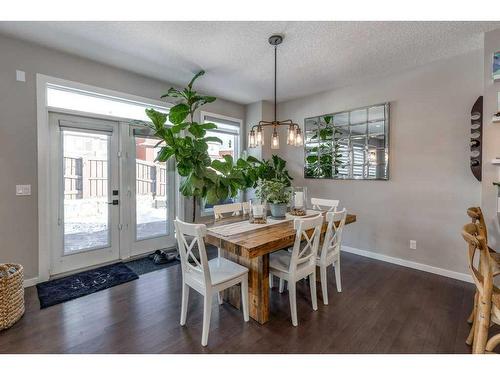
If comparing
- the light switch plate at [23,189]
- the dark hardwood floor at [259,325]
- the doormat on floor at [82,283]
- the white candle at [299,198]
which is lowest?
the dark hardwood floor at [259,325]

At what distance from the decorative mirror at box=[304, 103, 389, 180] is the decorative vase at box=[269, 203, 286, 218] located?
5.81ft

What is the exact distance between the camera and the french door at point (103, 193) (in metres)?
3.13

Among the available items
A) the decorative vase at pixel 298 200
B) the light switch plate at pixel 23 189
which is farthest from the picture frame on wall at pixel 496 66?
the light switch plate at pixel 23 189

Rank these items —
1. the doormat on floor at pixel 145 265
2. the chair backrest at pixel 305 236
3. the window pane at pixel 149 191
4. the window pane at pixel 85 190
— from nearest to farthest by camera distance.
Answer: the chair backrest at pixel 305 236 < the window pane at pixel 85 190 < the doormat on floor at pixel 145 265 < the window pane at pixel 149 191

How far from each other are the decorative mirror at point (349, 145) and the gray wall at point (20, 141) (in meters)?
3.71

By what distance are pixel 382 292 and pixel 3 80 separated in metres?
4.69

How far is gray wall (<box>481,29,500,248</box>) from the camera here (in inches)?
99.5

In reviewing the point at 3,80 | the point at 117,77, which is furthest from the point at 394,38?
the point at 3,80

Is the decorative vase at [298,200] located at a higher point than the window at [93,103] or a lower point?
lower

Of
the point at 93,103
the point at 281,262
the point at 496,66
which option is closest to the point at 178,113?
the point at 93,103

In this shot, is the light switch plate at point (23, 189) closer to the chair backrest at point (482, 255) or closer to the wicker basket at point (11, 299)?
the wicker basket at point (11, 299)

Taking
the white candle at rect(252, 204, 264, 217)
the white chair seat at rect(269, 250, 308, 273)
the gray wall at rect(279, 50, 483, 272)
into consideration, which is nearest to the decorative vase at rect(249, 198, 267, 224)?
the white candle at rect(252, 204, 264, 217)

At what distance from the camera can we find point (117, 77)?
344cm

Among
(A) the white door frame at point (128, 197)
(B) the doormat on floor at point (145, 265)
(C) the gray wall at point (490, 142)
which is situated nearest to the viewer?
(C) the gray wall at point (490, 142)
